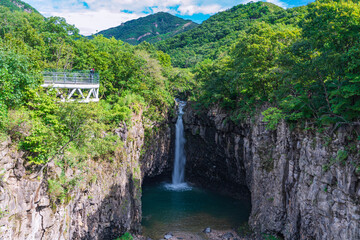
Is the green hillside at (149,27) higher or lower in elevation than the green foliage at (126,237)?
higher

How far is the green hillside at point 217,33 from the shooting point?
57.5 meters

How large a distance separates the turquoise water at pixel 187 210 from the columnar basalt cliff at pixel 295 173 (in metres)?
3.22

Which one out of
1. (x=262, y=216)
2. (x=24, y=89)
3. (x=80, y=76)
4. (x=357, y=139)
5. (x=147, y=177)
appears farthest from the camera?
(x=147, y=177)

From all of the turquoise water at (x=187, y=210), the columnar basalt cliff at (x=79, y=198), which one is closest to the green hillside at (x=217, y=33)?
the turquoise water at (x=187, y=210)

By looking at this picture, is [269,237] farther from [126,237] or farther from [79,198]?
[79,198]

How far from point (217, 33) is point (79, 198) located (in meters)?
59.8

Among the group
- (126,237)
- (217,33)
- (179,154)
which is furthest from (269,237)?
(217,33)

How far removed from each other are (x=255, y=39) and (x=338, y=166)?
13.6 meters

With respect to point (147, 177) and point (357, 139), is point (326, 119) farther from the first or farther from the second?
point (147, 177)

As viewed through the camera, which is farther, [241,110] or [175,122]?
[175,122]

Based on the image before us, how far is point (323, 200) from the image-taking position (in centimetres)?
1437

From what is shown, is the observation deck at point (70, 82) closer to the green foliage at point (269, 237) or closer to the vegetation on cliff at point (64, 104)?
the vegetation on cliff at point (64, 104)

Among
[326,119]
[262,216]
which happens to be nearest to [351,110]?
[326,119]

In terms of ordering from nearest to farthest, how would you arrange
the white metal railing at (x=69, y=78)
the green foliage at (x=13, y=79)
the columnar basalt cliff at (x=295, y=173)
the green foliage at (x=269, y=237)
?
the green foliage at (x=13, y=79) < the columnar basalt cliff at (x=295, y=173) < the white metal railing at (x=69, y=78) < the green foliage at (x=269, y=237)
